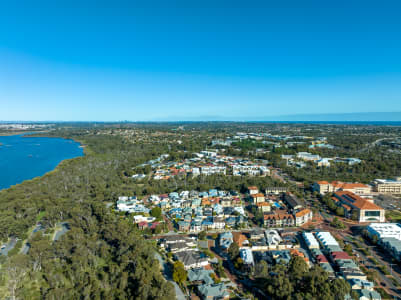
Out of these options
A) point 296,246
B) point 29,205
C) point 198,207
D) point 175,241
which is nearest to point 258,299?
point 296,246

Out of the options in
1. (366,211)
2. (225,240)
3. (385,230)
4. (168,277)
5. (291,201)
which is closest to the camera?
(168,277)

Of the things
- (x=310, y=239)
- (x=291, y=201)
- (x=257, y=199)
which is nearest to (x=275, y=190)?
(x=257, y=199)

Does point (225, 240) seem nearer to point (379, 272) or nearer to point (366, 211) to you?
point (379, 272)

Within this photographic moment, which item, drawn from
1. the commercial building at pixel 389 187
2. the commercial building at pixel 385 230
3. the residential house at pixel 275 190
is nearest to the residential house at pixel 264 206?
the residential house at pixel 275 190

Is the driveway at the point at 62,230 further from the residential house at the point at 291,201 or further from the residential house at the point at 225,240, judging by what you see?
the residential house at the point at 291,201

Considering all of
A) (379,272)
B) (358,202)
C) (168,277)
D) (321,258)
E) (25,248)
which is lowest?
(379,272)

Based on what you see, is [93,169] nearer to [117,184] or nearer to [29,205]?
[117,184]

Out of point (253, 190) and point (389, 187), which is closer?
point (253, 190)

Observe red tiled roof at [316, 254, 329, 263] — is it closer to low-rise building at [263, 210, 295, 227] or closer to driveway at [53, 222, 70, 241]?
low-rise building at [263, 210, 295, 227]
